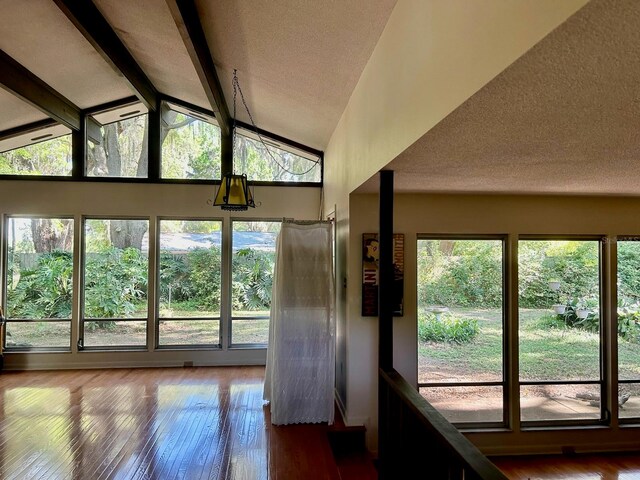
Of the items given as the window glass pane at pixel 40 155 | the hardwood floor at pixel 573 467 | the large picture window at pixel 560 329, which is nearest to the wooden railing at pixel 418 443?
the hardwood floor at pixel 573 467

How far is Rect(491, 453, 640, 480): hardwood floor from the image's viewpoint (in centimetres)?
353

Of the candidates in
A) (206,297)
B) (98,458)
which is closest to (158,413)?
(98,458)

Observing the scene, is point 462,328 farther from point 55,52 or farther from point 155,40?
point 55,52

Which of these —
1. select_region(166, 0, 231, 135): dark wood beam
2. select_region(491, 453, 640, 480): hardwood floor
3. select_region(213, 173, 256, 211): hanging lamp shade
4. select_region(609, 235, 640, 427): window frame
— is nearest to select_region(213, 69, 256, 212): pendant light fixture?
select_region(213, 173, 256, 211): hanging lamp shade

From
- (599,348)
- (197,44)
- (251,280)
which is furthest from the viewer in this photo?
(251,280)

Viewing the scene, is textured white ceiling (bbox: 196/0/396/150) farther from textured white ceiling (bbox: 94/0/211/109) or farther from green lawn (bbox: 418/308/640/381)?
green lawn (bbox: 418/308/640/381)

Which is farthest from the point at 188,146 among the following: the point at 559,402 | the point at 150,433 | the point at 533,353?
the point at 559,402

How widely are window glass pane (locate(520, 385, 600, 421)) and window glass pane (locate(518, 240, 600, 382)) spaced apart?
0.12m

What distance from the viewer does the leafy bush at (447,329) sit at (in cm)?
398

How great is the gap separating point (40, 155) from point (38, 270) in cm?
165

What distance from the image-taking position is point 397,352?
12.5ft

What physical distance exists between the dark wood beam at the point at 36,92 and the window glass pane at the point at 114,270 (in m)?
1.45

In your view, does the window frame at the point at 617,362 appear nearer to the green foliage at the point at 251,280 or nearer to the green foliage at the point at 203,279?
the green foliage at the point at 251,280

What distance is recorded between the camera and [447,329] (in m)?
4.05
